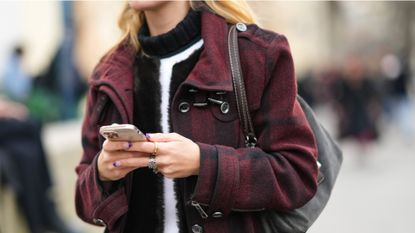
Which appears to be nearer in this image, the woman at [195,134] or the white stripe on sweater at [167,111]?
the woman at [195,134]

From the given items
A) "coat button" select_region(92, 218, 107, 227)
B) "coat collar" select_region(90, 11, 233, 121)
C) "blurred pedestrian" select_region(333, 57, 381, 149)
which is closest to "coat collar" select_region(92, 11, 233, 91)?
"coat collar" select_region(90, 11, 233, 121)

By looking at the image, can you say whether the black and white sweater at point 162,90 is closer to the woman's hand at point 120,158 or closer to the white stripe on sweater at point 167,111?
the white stripe on sweater at point 167,111

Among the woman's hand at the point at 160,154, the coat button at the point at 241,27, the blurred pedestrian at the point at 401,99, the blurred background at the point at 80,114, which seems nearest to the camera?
the woman's hand at the point at 160,154

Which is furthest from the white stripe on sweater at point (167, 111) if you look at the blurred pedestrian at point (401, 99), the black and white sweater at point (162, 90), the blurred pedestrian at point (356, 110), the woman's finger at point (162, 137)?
the blurred pedestrian at point (401, 99)

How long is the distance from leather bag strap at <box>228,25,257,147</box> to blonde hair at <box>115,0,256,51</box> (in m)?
0.16

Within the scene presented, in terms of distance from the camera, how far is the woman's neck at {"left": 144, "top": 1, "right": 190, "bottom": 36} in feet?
7.00

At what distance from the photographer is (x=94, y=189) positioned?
205 centimetres

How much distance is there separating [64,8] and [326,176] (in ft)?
27.2

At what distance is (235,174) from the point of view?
1.90m

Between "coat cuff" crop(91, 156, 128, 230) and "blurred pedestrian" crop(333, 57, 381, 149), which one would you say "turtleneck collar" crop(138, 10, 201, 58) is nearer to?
"coat cuff" crop(91, 156, 128, 230)

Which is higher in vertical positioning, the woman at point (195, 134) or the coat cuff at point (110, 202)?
the woman at point (195, 134)

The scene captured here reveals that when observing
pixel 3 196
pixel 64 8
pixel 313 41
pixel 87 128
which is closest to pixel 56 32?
pixel 64 8

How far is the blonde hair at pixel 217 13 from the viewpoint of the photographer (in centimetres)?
216

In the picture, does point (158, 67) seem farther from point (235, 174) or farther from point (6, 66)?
point (6, 66)
